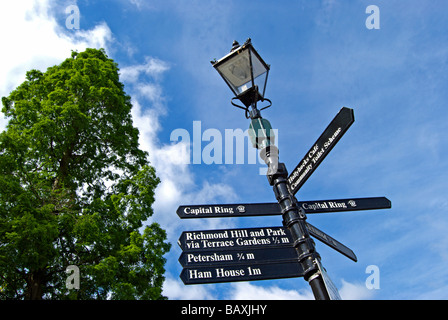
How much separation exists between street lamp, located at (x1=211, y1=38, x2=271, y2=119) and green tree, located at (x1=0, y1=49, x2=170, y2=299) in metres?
5.82

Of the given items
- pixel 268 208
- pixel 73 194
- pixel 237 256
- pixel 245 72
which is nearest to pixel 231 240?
pixel 237 256

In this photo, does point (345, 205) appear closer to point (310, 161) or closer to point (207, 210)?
point (310, 161)

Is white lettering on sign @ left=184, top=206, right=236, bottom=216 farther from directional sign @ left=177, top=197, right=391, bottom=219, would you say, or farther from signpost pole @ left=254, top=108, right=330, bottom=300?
signpost pole @ left=254, top=108, right=330, bottom=300

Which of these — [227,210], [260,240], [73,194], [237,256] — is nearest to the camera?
[237,256]

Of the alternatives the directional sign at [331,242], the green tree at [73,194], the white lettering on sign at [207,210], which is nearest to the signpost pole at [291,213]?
the directional sign at [331,242]

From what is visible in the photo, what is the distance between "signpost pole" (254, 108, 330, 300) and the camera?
2934 mm

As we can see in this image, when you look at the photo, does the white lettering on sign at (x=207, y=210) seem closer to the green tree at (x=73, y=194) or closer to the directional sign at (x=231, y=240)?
the directional sign at (x=231, y=240)

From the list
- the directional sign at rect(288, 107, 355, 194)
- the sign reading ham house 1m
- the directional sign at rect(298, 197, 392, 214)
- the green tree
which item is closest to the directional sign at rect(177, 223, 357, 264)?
the sign reading ham house 1m

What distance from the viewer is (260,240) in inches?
133

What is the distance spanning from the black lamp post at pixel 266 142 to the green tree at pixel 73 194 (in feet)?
19.2

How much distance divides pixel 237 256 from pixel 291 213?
0.65m

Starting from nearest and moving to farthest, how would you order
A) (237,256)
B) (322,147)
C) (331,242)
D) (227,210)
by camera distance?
(237,256)
(322,147)
(227,210)
(331,242)

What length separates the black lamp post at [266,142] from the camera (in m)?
3.02

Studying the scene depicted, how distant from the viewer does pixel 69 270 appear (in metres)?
8.36
